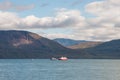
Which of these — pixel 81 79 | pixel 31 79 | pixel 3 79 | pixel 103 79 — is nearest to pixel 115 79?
pixel 103 79

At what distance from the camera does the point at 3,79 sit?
10281 centimetres

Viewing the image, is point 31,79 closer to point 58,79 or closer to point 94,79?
point 58,79

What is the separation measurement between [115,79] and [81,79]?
10.6m

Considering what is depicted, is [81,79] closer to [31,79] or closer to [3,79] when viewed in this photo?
[31,79]

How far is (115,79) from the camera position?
341 ft

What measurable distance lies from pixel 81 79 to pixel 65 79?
199 inches

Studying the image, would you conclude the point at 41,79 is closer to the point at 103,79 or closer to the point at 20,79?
the point at 20,79

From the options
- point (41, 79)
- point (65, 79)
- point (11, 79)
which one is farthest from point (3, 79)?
point (65, 79)

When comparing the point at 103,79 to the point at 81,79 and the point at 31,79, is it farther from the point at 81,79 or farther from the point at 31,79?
the point at 31,79

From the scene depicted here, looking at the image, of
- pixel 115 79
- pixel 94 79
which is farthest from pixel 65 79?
pixel 115 79

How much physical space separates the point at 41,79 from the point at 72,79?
32.3 ft

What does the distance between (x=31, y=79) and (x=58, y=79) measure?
849cm

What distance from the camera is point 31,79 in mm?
104188

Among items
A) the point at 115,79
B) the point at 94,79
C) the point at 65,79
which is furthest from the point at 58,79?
the point at 115,79
